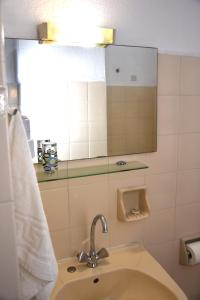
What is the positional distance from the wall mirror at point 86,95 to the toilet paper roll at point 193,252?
2.07ft

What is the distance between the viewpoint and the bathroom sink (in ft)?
3.73

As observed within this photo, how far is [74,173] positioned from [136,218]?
0.43 meters

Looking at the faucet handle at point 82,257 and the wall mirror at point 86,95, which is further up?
the wall mirror at point 86,95

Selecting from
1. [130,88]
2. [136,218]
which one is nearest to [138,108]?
[130,88]

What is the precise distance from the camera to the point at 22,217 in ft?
2.33

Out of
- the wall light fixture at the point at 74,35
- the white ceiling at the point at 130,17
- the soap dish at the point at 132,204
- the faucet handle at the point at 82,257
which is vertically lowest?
the faucet handle at the point at 82,257

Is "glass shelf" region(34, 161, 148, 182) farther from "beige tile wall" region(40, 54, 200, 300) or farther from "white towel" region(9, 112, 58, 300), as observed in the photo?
"white towel" region(9, 112, 58, 300)

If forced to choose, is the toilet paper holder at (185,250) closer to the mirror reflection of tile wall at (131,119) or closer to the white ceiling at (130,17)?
the mirror reflection of tile wall at (131,119)

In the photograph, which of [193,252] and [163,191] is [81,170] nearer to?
[163,191]

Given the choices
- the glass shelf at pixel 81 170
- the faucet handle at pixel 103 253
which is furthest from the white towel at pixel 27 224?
the faucet handle at pixel 103 253

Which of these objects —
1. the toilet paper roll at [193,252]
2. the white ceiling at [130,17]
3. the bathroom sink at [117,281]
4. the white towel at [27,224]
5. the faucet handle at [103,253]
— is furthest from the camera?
the toilet paper roll at [193,252]

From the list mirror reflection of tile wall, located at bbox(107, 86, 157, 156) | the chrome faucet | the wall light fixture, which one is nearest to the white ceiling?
the wall light fixture

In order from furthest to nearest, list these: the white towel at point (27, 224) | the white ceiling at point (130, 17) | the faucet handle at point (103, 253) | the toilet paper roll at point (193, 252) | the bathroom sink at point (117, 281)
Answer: the toilet paper roll at point (193, 252) < the faucet handle at point (103, 253) < the bathroom sink at point (117, 281) < the white ceiling at point (130, 17) < the white towel at point (27, 224)

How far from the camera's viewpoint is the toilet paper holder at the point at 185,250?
149cm
